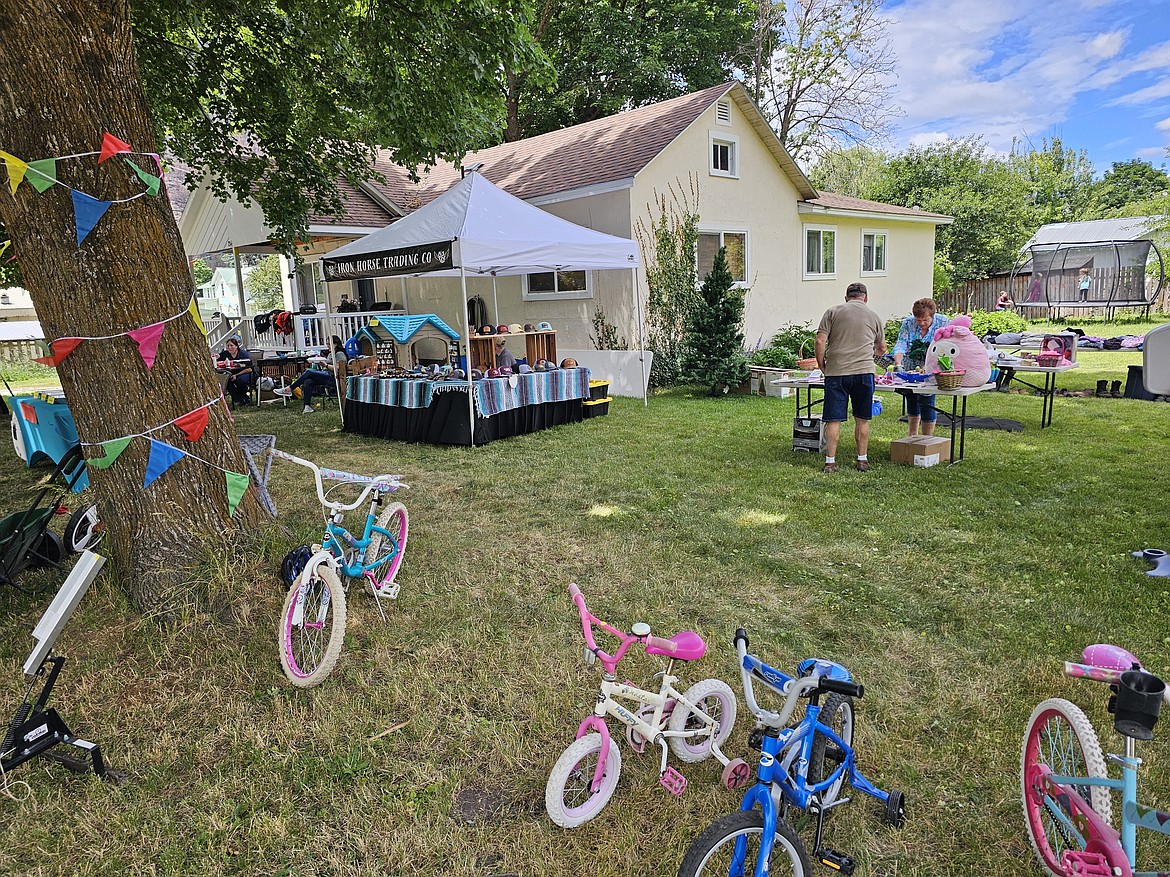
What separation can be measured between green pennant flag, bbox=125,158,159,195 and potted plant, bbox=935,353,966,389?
627cm

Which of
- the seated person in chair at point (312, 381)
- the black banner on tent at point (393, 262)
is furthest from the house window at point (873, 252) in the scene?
the black banner on tent at point (393, 262)

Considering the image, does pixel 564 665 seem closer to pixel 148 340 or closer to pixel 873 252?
pixel 148 340

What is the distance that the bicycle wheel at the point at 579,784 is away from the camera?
2334mm

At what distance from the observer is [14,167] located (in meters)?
3.20

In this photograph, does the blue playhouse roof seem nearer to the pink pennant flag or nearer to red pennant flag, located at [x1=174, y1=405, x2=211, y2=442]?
red pennant flag, located at [x1=174, y1=405, x2=211, y2=442]

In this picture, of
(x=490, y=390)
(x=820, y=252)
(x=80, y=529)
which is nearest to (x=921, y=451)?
(x=490, y=390)

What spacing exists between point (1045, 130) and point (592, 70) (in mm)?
45092

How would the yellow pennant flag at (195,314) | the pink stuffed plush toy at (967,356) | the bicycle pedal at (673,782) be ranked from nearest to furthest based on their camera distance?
the bicycle pedal at (673,782) < the yellow pennant flag at (195,314) < the pink stuffed plush toy at (967,356)

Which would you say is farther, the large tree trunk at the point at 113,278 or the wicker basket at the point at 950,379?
the wicker basket at the point at 950,379

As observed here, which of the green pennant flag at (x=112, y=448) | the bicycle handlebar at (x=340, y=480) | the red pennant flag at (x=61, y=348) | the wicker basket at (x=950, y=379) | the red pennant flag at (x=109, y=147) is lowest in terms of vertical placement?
the bicycle handlebar at (x=340, y=480)

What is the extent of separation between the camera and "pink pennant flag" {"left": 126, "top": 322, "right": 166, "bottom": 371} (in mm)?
3498

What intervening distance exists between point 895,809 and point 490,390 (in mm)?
6868

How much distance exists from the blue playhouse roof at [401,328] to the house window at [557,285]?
4346 millimetres

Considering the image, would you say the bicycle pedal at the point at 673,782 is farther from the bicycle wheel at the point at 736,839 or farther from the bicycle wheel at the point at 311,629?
the bicycle wheel at the point at 311,629
